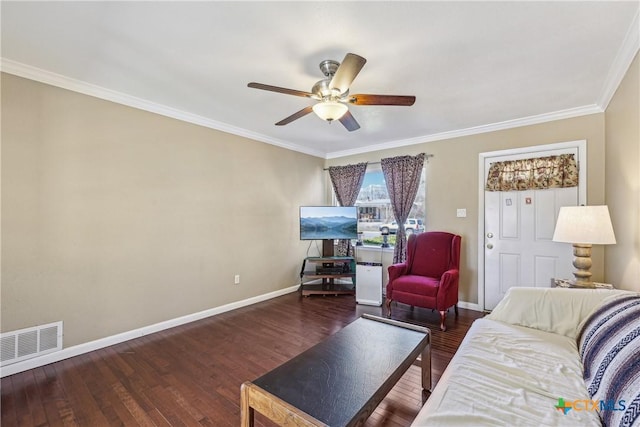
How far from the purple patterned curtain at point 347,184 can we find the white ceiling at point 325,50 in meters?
1.71

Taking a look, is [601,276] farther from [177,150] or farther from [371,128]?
[177,150]

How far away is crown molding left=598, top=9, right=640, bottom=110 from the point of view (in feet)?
5.84

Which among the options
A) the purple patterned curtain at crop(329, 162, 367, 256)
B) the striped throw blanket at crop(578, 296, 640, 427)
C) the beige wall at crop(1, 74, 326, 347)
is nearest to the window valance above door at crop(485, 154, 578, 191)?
the purple patterned curtain at crop(329, 162, 367, 256)

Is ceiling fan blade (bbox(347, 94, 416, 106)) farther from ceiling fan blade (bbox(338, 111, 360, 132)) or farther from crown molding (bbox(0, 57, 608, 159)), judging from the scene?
crown molding (bbox(0, 57, 608, 159))

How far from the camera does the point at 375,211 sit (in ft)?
15.8

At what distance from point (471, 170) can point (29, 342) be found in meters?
4.98

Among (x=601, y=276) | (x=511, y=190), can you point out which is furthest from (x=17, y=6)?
(x=601, y=276)

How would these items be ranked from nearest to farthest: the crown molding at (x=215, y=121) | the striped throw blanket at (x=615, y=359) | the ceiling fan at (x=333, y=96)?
the striped throw blanket at (x=615, y=359)
the ceiling fan at (x=333, y=96)
the crown molding at (x=215, y=121)

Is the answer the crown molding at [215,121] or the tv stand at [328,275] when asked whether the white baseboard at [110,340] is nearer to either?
the tv stand at [328,275]

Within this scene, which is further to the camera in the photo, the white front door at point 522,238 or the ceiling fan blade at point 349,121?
the white front door at point 522,238

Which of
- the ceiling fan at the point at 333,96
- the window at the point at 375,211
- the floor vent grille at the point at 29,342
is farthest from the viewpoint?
the window at the point at 375,211

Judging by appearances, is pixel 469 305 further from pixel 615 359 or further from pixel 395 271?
pixel 615 359

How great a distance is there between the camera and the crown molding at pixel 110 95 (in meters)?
2.26

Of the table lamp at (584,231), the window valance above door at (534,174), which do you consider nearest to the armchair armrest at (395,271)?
the window valance above door at (534,174)
